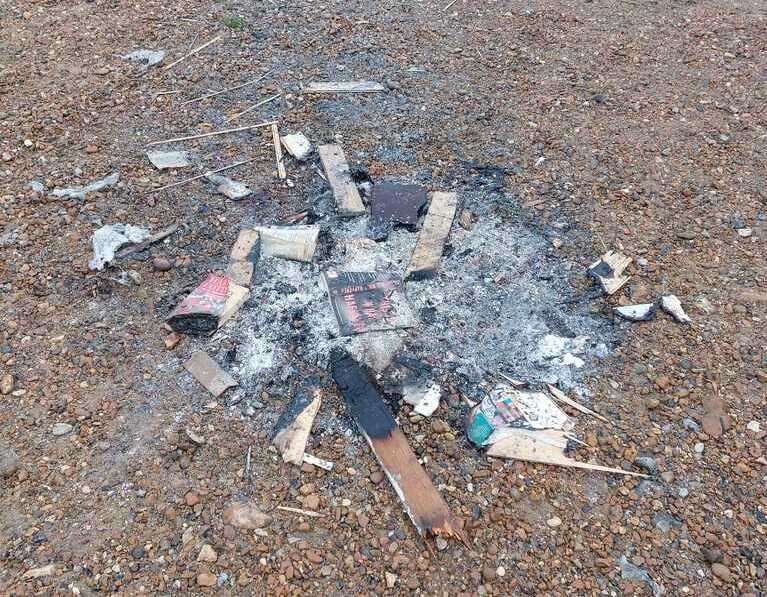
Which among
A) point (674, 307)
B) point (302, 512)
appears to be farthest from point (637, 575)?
point (674, 307)

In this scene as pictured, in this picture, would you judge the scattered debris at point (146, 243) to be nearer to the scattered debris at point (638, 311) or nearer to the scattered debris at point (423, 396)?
the scattered debris at point (423, 396)

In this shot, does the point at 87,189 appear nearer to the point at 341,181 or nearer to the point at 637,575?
the point at 341,181

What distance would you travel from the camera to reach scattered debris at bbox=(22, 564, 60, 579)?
2330 millimetres

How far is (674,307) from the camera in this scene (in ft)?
10.9

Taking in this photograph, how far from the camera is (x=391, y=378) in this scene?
121 inches

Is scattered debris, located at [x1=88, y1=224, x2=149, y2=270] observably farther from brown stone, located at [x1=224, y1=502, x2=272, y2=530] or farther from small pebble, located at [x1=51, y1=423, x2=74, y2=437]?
brown stone, located at [x1=224, y1=502, x2=272, y2=530]

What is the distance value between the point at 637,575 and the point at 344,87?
169 inches

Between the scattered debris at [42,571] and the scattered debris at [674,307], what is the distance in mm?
3361

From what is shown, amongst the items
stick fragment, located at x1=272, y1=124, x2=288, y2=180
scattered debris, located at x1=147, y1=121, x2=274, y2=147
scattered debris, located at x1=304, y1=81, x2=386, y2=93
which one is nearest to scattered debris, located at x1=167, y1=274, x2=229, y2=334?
stick fragment, located at x1=272, y1=124, x2=288, y2=180

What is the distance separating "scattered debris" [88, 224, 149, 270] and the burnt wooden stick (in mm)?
1615

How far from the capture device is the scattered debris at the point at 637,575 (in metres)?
2.35

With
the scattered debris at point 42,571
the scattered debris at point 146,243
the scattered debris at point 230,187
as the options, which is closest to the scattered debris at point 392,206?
the scattered debris at point 230,187

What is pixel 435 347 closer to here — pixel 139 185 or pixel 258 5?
pixel 139 185

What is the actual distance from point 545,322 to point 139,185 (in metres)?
2.98
